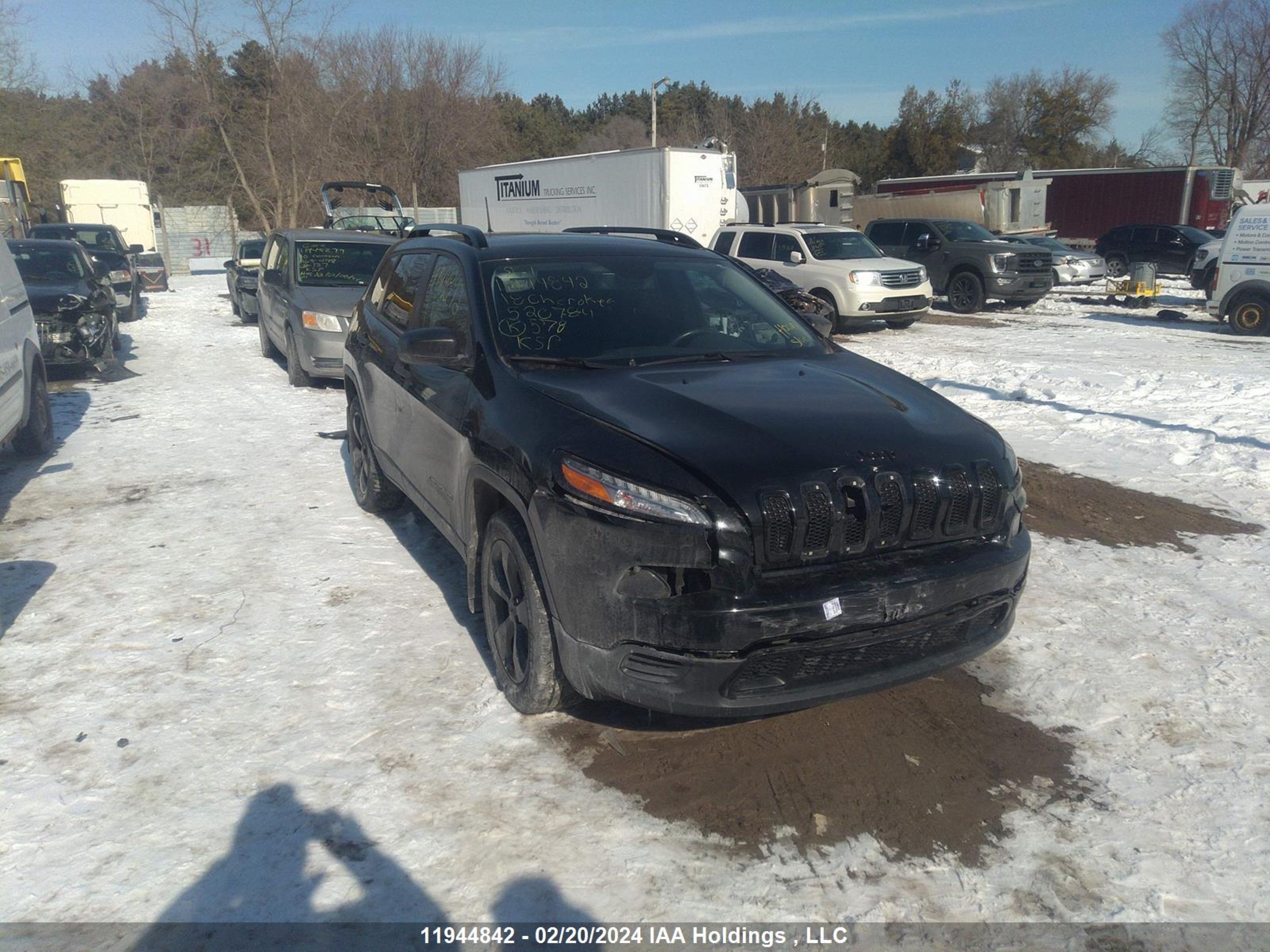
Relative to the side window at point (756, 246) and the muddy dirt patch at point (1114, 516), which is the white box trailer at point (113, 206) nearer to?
the side window at point (756, 246)

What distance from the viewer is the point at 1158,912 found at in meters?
2.70

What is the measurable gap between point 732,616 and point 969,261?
1806cm

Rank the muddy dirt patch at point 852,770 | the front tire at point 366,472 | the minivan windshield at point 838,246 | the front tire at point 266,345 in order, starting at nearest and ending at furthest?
the muddy dirt patch at point 852,770
the front tire at point 366,472
the front tire at point 266,345
the minivan windshield at point 838,246

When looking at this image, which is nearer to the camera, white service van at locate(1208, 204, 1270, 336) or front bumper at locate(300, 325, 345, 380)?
Answer: front bumper at locate(300, 325, 345, 380)

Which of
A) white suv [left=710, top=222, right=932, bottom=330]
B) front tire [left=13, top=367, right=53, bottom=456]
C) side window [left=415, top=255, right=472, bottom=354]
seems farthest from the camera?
white suv [left=710, top=222, right=932, bottom=330]

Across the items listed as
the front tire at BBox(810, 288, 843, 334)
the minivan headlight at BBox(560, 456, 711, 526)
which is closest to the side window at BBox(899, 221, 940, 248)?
the front tire at BBox(810, 288, 843, 334)

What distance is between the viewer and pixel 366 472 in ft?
20.3

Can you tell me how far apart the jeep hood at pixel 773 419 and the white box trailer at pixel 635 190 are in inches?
664

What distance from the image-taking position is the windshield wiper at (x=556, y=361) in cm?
392

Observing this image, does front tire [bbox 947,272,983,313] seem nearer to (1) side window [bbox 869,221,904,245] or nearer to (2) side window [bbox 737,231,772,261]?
(1) side window [bbox 869,221,904,245]

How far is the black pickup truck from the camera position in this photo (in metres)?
18.8

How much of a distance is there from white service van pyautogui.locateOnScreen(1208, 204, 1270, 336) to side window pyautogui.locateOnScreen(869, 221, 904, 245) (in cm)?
614

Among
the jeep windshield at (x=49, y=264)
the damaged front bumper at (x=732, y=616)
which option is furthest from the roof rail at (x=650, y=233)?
the jeep windshield at (x=49, y=264)

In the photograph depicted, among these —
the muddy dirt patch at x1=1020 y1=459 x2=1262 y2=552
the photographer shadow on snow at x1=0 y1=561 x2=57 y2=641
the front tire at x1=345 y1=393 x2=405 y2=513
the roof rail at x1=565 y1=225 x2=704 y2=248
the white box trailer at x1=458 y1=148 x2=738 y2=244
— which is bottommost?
the muddy dirt patch at x1=1020 y1=459 x2=1262 y2=552
